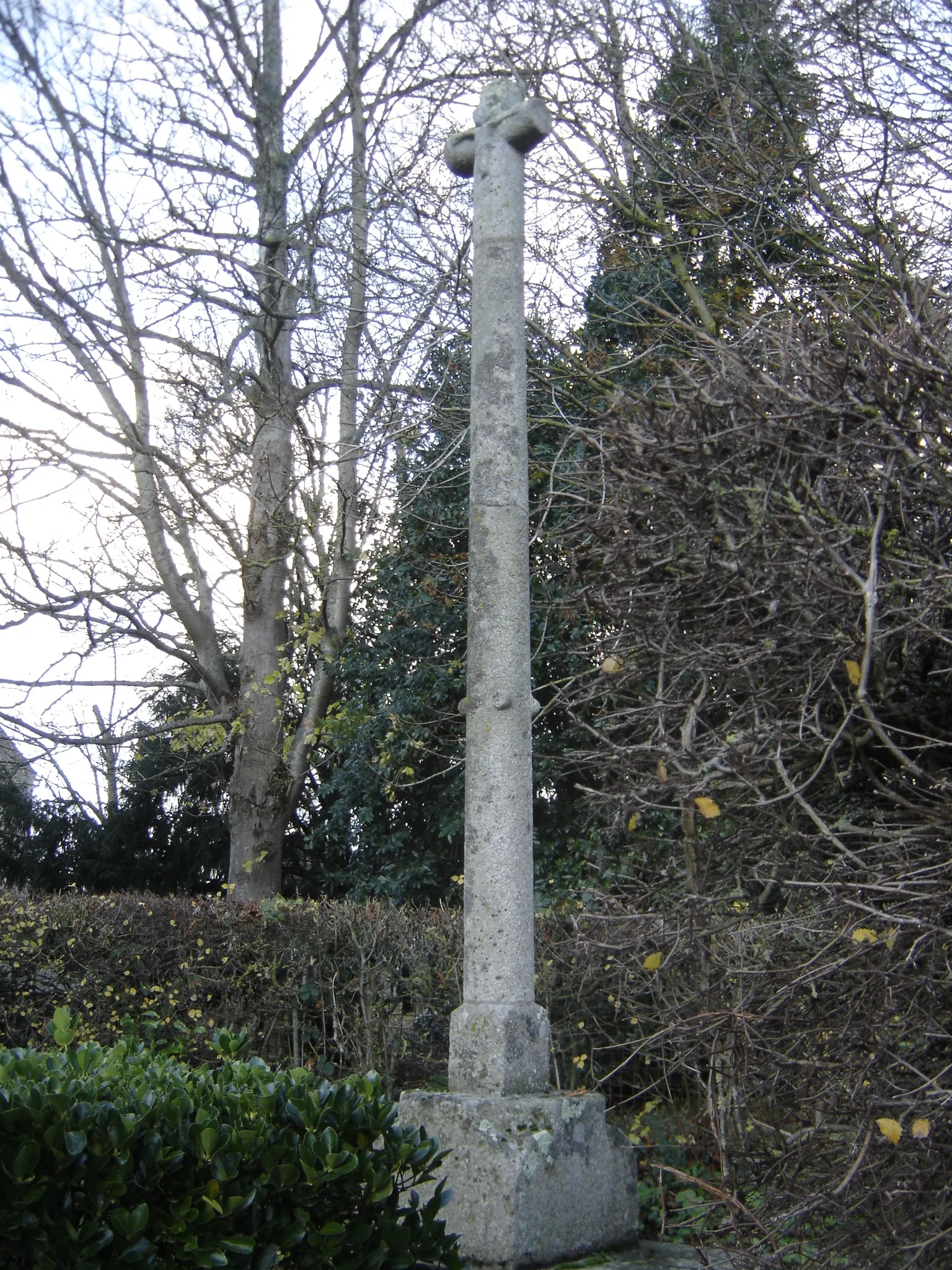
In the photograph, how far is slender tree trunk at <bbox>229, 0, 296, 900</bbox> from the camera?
1062 cm

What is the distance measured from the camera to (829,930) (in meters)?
2.48

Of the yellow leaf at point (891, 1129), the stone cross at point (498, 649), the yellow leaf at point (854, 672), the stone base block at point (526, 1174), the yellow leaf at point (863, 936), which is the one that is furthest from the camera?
the stone cross at point (498, 649)

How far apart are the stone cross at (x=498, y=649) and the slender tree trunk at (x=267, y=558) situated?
19.8 ft

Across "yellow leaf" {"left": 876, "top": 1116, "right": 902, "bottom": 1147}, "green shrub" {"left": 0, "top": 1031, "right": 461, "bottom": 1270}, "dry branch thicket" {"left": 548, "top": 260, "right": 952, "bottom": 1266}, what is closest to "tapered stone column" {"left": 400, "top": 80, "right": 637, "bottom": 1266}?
"green shrub" {"left": 0, "top": 1031, "right": 461, "bottom": 1270}

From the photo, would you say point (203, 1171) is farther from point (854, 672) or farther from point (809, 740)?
point (854, 672)

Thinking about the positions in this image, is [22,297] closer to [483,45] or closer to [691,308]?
[483,45]

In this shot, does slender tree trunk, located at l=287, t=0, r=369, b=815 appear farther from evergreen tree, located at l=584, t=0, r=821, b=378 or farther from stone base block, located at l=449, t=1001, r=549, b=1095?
stone base block, located at l=449, t=1001, r=549, b=1095

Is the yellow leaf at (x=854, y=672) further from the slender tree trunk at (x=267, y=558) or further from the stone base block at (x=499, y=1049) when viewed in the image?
the slender tree trunk at (x=267, y=558)

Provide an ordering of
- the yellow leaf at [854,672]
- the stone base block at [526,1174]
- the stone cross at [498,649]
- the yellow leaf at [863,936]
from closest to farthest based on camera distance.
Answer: the yellow leaf at [863,936] < the yellow leaf at [854,672] < the stone base block at [526,1174] < the stone cross at [498,649]

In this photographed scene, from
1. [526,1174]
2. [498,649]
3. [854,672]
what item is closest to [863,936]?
[854,672]

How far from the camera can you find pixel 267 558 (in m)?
11.3

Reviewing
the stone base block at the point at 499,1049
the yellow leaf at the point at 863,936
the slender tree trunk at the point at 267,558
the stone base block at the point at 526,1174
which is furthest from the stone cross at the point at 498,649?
the slender tree trunk at the point at 267,558

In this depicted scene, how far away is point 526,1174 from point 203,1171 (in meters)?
1.09

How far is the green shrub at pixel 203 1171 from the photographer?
2.50 m
